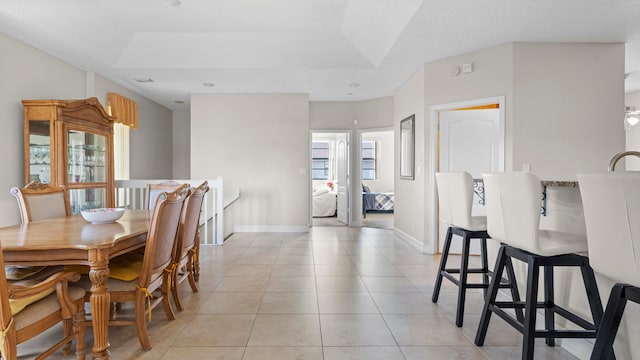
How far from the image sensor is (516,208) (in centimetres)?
178

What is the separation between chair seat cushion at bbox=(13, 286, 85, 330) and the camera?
146 centimetres

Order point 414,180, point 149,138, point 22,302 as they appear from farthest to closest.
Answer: point 149,138 → point 414,180 → point 22,302

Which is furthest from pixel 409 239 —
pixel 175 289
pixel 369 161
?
pixel 369 161

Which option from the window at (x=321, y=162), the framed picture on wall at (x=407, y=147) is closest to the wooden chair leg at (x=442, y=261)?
the framed picture on wall at (x=407, y=147)

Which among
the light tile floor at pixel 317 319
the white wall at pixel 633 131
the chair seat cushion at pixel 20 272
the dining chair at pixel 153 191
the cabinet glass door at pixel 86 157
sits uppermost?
the white wall at pixel 633 131

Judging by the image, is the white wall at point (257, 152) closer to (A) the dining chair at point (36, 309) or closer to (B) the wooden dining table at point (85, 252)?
(B) the wooden dining table at point (85, 252)

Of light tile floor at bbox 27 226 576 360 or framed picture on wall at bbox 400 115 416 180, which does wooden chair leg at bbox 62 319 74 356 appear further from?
framed picture on wall at bbox 400 115 416 180

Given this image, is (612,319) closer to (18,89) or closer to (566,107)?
(566,107)

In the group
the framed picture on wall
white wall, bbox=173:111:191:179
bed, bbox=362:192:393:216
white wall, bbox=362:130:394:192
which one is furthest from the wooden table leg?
white wall, bbox=362:130:394:192

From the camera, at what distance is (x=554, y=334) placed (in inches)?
65.9

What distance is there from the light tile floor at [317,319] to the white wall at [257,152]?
2.08 metres

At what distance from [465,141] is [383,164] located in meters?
5.33

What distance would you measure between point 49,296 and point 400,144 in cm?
498

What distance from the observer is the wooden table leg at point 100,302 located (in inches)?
67.7
